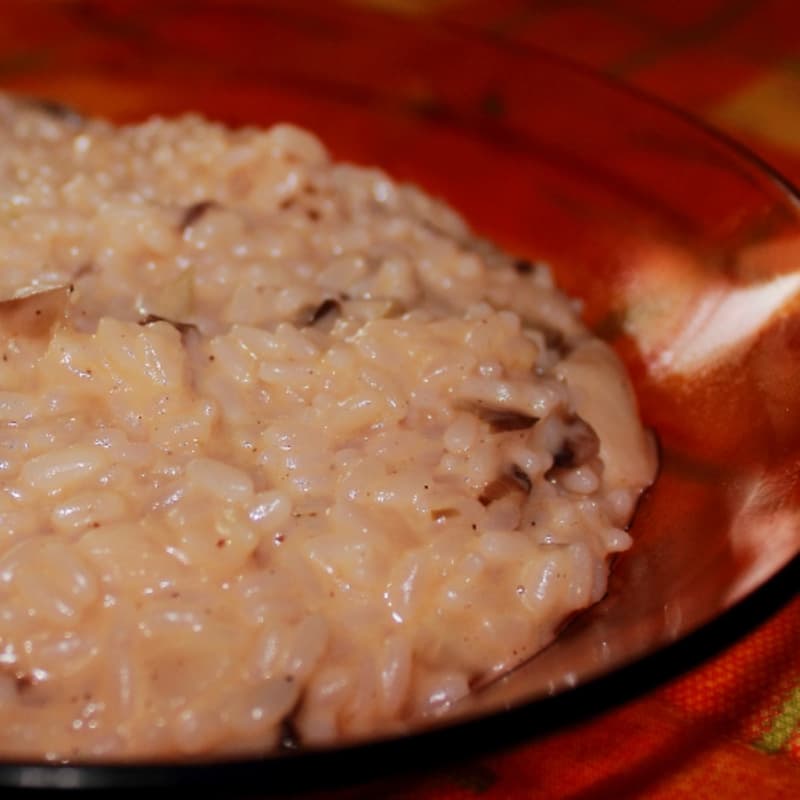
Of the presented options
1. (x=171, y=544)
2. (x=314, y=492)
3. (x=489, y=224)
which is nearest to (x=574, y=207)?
(x=489, y=224)

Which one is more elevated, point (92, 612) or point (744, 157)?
point (744, 157)

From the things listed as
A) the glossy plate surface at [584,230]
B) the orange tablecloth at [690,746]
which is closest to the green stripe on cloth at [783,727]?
the orange tablecloth at [690,746]

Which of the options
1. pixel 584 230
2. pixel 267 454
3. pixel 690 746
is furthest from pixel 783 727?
pixel 584 230

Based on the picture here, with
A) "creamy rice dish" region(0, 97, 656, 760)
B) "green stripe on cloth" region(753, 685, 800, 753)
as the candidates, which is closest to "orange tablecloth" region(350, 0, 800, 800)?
"green stripe on cloth" region(753, 685, 800, 753)

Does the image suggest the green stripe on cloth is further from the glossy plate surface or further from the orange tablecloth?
the glossy plate surface

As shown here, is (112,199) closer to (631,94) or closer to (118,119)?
(118,119)

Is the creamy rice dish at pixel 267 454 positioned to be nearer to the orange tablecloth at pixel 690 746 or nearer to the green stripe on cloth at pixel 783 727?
the orange tablecloth at pixel 690 746
